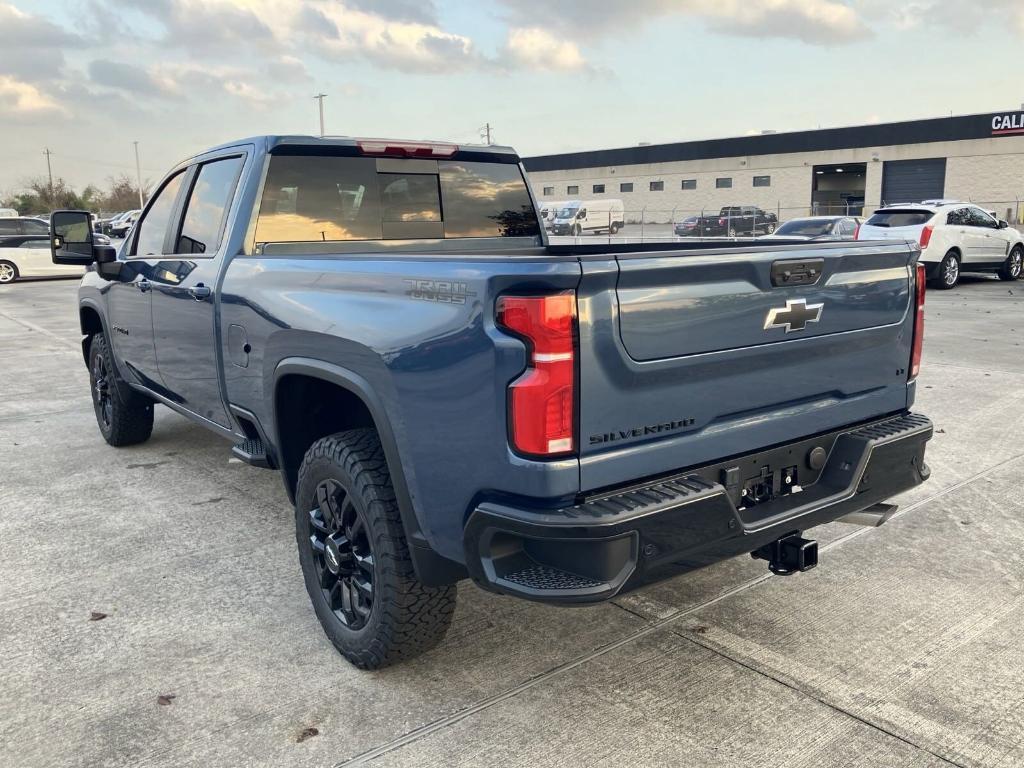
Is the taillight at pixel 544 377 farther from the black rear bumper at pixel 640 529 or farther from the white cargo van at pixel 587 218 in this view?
the white cargo van at pixel 587 218

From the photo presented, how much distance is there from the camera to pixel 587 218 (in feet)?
147

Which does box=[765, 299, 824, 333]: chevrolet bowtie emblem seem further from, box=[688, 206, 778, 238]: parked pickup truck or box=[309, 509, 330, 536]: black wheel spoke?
box=[688, 206, 778, 238]: parked pickup truck

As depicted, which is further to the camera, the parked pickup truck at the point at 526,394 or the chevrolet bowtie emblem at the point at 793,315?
the chevrolet bowtie emblem at the point at 793,315

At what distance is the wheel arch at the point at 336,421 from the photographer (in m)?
2.71

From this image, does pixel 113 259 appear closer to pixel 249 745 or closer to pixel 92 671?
pixel 92 671

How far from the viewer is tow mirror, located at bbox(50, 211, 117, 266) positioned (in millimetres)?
5246

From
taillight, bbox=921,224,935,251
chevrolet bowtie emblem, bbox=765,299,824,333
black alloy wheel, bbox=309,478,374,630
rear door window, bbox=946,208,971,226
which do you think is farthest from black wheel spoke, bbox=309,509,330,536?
rear door window, bbox=946,208,971,226

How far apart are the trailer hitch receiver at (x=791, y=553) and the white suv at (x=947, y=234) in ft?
48.4

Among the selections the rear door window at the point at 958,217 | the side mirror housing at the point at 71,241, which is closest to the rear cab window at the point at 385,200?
the side mirror housing at the point at 71,241

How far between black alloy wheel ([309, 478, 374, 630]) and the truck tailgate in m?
1.07

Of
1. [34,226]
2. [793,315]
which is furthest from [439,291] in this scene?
[34,226]

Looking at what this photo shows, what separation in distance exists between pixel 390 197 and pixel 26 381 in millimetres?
6549

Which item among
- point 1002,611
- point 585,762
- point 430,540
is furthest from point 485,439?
point 1002,611

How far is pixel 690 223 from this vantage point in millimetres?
41312
